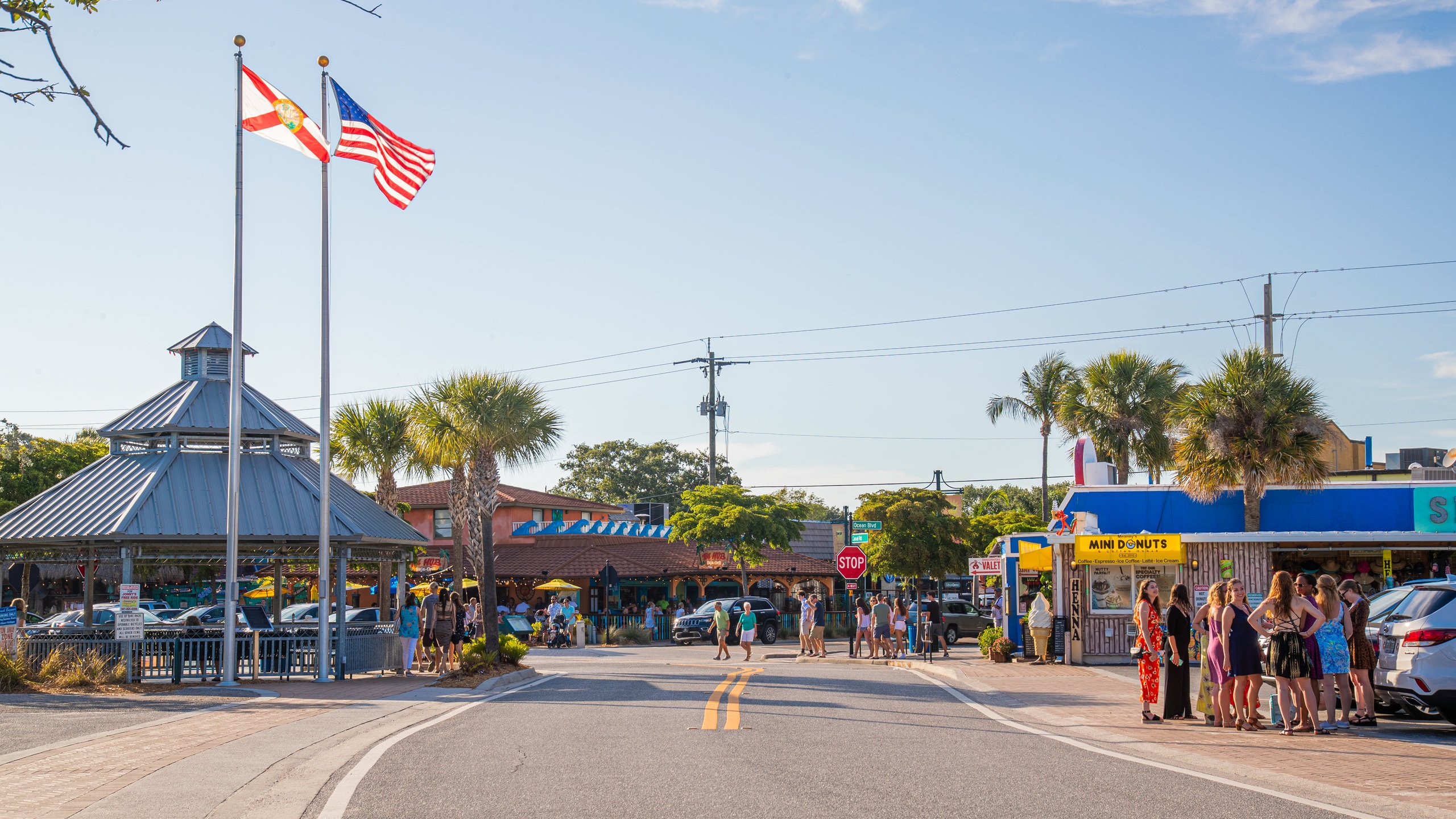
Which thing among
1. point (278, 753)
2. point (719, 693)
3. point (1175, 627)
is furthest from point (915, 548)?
point (278, 753)

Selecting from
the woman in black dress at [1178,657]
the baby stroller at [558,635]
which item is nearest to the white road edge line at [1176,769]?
the woman in black dress at [1178,657]

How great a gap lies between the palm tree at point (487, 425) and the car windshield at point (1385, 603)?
2255 cm

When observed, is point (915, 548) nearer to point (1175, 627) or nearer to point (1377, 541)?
point (1377, 541)

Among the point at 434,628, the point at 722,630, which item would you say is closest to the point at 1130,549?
the point at 722,630

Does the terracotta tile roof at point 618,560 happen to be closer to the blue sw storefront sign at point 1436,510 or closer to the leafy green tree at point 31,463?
the leafy green tree at point 31,463

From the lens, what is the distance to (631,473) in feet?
283

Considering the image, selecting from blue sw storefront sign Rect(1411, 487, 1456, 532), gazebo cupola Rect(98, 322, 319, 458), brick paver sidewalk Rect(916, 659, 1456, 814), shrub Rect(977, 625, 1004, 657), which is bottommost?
shrub Rect(977, 625, 1004, 657)

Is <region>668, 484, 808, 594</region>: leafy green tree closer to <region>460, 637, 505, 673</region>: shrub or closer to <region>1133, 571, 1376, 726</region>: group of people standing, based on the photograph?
<region>460, 637, 505, 673</region>: shrub

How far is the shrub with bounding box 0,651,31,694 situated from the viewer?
57.6ft

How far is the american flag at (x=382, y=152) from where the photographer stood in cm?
1978

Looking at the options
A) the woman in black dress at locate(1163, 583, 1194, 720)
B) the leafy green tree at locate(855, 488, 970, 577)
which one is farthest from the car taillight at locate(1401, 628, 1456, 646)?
the leafy green tree at locate(855, 488, 970, 577)

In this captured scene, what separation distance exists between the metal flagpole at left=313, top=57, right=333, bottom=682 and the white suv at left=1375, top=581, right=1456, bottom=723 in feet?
49.3

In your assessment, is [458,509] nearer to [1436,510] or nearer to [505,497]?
[505,497]

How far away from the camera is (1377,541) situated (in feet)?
81.8
